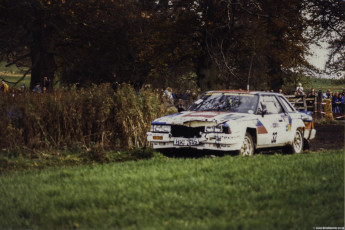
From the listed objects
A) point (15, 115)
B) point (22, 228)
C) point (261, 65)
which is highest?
point (261, 65)

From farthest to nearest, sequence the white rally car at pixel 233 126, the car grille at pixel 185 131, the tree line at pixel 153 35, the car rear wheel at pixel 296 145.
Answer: the tree line at pixel 153 35
the car rear wheel at pixel 296 145
the car grille at pixel 185 131
the white rally car at pixel 233 126

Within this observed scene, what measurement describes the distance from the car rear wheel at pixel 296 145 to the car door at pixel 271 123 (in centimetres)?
52

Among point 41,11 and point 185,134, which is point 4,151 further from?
point 41,11

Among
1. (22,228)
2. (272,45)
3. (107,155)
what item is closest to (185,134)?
(107,155)

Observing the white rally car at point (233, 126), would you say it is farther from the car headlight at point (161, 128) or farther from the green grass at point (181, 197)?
the green grass at point (181, 197)

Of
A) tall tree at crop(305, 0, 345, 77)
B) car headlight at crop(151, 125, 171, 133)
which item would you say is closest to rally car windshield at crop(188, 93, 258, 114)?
car headlight at crop(151, 125, 171, 133)

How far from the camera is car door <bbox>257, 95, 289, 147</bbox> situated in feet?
43.8

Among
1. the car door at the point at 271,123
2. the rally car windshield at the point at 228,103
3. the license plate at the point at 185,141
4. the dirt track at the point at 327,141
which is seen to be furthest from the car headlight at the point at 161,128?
the dirt track at the point at 327,141

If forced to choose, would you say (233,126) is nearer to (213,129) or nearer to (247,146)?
(213,129)

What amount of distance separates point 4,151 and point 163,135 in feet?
12.5

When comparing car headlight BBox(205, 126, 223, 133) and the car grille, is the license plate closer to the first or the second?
the car grille

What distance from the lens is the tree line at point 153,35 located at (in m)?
27.2

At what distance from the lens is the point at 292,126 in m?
14.7

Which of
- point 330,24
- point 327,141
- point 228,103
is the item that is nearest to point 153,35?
point 330,24
